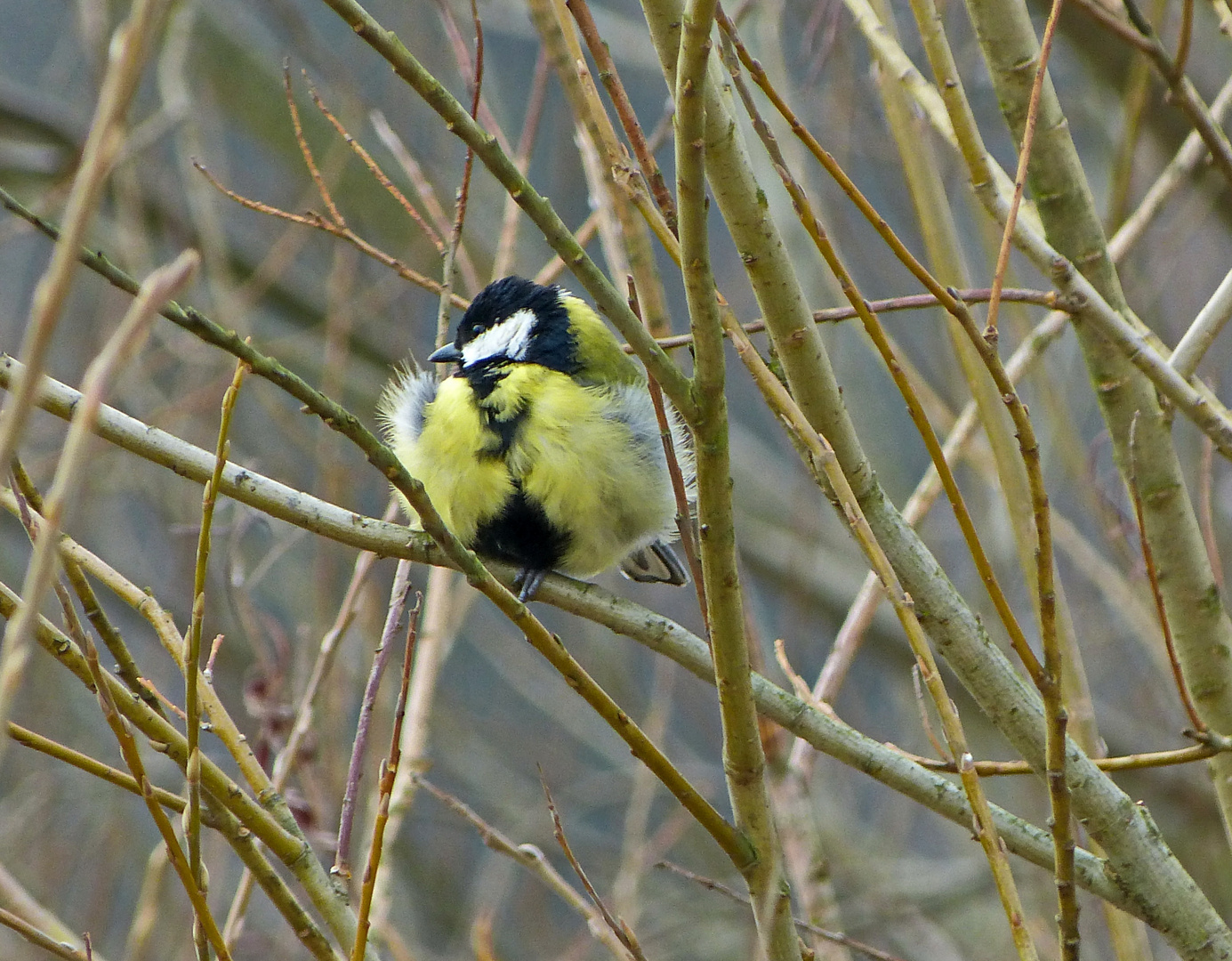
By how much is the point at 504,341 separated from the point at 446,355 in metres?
0.21

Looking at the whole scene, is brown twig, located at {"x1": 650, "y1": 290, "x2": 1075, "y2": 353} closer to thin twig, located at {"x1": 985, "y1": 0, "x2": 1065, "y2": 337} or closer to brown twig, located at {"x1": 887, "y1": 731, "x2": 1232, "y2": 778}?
thin twig, located at {"x1": 985, "y1": 0, "x2": 1065, "y2": 337}

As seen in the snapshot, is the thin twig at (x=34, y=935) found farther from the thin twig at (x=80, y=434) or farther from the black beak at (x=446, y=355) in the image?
the black beak at (x=446, y=355)

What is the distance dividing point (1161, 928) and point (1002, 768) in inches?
12.9

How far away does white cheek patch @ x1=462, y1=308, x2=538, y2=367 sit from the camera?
9.07 feet

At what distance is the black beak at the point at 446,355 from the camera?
8.02 ft

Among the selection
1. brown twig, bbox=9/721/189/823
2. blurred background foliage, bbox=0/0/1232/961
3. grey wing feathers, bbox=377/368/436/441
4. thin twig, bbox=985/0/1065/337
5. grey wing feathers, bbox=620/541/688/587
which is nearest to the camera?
brown twig, bbox=9/721/189/823

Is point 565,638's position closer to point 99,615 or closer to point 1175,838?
point 1175,838

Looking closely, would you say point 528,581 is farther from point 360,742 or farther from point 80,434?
point 80,434

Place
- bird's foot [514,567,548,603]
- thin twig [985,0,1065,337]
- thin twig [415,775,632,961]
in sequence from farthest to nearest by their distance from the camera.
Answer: bird's foot [514,567,548,603] < thin twig [415,775,632,961] < thin twig [985,0,1065,337]

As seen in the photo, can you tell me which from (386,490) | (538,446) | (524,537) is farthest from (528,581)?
(386,490)

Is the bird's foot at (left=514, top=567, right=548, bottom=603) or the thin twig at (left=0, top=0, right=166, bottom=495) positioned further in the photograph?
the bird's foot at (left=514, top=567, right=548, bottom=603)

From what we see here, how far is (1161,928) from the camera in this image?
1643 millimetres

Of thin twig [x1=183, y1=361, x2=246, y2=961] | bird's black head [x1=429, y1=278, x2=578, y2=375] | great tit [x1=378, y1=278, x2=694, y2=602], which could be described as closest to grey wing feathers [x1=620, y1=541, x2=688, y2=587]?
great tit [x1=378, y1=278, x2=694, y2=602]

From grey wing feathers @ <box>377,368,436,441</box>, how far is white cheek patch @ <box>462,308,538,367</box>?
103 mm
